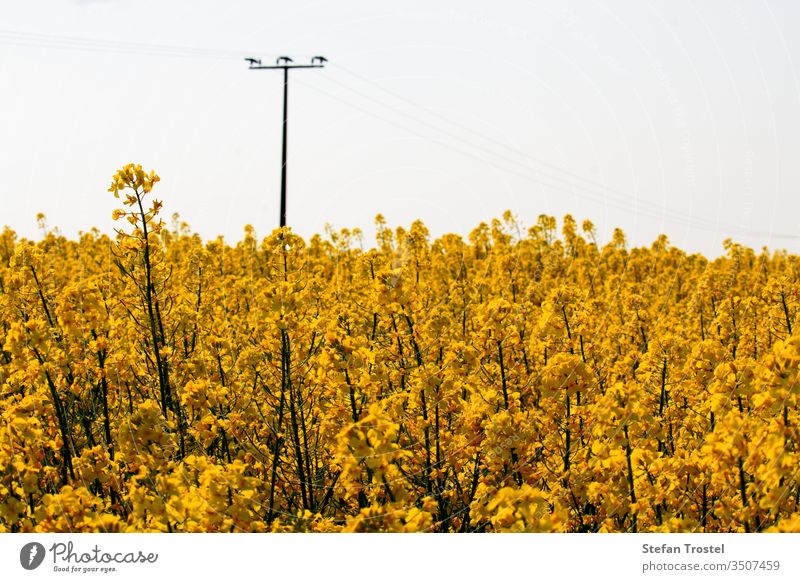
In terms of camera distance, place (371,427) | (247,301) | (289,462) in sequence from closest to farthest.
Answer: (371,427) → (289,462) → (247,301)

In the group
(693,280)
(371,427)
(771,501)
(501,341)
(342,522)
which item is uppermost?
(693,280)

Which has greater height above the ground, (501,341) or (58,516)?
(501,341)

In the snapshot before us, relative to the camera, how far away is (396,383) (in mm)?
5391

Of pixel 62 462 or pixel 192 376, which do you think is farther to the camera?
pixel 192 376

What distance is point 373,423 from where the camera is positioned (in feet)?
10.8

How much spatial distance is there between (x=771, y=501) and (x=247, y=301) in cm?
721

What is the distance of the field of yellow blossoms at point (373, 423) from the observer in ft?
11.9

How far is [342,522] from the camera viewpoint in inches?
178

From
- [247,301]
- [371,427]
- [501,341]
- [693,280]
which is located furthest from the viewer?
[693,280]

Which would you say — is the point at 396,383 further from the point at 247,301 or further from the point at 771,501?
the point at 247,301

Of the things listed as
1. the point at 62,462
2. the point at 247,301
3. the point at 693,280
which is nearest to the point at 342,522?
the point at 62,462

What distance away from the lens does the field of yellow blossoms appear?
3627mm

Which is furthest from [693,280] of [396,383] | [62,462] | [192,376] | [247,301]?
[62,462]

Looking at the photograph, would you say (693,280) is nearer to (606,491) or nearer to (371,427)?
(606,491)
